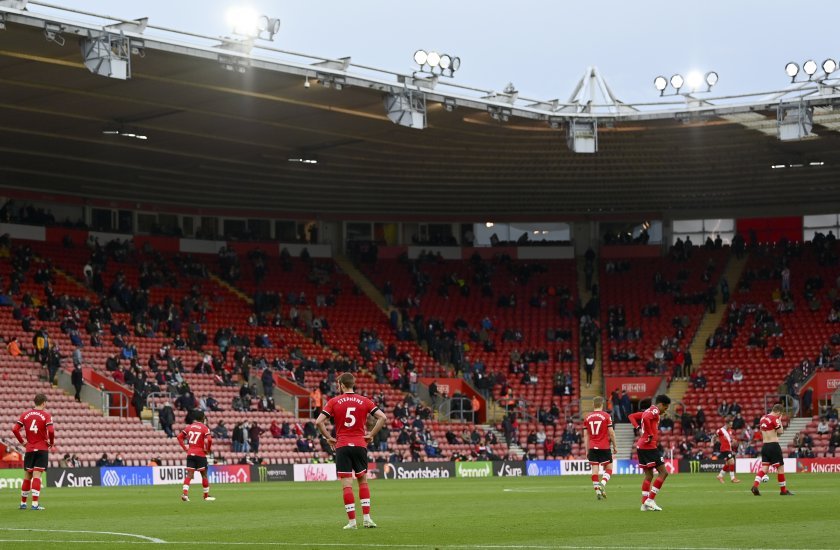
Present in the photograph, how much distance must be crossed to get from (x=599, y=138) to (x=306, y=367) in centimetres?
1460

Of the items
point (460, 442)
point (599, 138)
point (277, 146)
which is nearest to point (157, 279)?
point (277, 146)

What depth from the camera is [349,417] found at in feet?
57.1

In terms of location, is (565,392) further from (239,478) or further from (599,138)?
(239,478)

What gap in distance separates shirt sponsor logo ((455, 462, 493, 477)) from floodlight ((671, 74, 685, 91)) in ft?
47.5

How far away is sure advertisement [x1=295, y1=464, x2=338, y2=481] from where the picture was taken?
44.4 metres

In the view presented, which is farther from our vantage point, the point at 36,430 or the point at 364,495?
the point at 36,430

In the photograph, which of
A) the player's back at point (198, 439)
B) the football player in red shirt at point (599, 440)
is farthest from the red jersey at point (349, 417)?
the player's back at point (198, 439)

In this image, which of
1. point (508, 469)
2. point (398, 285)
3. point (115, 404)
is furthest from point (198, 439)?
point (398, 285)

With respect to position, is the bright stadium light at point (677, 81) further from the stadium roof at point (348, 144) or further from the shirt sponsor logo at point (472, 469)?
the shirt sponsor logo at point (472, 469)

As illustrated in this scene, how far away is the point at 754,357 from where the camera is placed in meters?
56.8

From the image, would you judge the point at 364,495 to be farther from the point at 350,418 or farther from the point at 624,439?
the point at 624,439

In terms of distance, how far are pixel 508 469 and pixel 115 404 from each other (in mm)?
13578

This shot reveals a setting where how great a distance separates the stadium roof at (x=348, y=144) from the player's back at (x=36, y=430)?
1189cm

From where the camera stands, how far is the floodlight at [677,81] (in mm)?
43906
